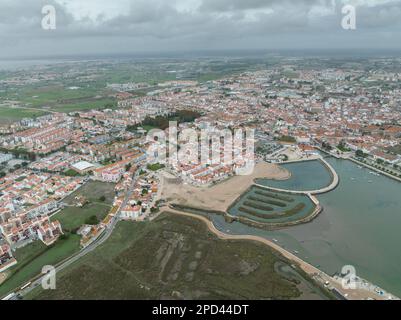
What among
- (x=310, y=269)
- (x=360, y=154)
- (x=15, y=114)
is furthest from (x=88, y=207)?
(x=15, y=114)

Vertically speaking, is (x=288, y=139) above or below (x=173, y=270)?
above

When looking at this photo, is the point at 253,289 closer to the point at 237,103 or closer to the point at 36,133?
the point at 36,133

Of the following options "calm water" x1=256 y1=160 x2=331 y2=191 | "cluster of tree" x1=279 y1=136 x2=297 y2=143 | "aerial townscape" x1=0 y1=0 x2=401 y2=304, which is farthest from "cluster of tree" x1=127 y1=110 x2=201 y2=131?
"calm water" x1=256 y1=160 x2=331 y2=191

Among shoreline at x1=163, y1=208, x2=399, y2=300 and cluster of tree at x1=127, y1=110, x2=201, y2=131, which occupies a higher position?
cluster of tree at x1=127, y1=110, x2=201, y2=131

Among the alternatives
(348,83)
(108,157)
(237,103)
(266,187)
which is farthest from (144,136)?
(348,83)

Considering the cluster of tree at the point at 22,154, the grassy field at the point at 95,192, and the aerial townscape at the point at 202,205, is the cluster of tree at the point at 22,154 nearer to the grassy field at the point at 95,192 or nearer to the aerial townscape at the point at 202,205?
the aerial townscape at the point at 202,205

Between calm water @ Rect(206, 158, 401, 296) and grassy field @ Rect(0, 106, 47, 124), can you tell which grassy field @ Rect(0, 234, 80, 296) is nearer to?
calm water @ Rect(206, 158, 401, 296)

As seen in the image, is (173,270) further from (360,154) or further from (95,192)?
(360,154)
